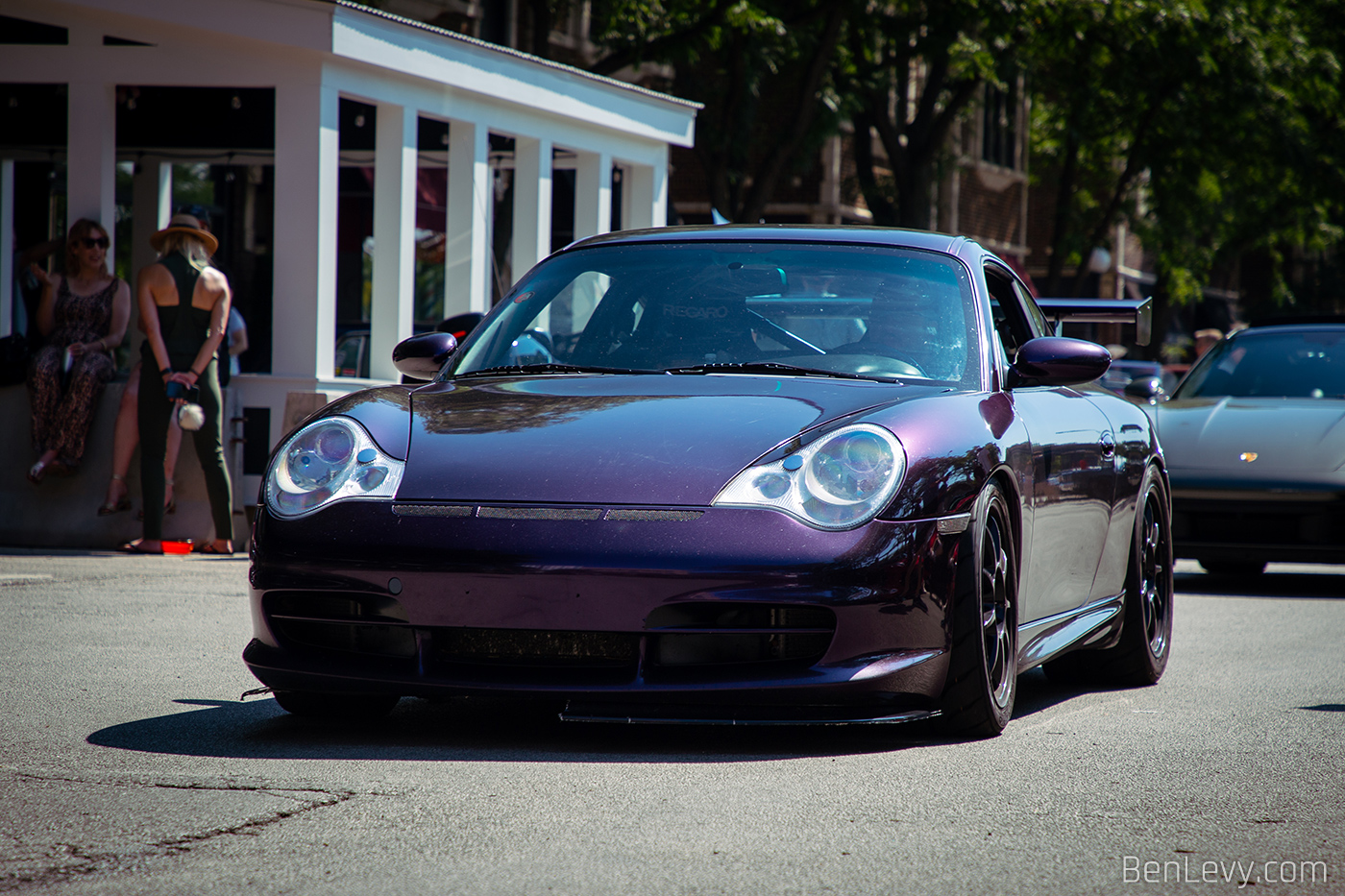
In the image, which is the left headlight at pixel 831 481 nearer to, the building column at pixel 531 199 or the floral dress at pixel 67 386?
the floral dress at pixel 67 386

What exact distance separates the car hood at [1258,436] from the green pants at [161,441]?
17.5 ft

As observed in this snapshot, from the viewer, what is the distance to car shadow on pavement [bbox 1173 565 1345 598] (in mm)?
10602

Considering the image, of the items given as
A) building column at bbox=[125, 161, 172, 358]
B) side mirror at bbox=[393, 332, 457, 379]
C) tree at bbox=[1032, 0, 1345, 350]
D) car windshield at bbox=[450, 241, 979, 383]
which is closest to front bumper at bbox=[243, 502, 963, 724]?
car windshield at bbox=[450, 241, 979, 383]

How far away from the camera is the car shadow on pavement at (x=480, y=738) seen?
15.2 ft

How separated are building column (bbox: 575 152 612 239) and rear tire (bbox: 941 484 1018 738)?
401 inches

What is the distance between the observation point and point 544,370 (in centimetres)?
556

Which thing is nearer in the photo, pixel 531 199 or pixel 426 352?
pixel 426 352

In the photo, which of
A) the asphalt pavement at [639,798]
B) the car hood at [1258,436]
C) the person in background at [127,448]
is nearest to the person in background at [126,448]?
the person in background at [127,448]

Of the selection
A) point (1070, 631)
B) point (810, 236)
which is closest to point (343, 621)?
point (810, 236)

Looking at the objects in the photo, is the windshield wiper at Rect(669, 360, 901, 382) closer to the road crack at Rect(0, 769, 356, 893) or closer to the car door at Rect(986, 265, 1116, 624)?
the car door at Rect(986, 265, 1116, 624)

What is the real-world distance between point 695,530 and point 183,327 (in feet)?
22.3

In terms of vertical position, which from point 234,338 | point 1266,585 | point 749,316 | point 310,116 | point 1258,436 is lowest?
point 1266,585

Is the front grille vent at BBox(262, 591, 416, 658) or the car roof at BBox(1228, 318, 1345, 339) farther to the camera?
the car roof at BBox(1228, 318, 1345, 339)
